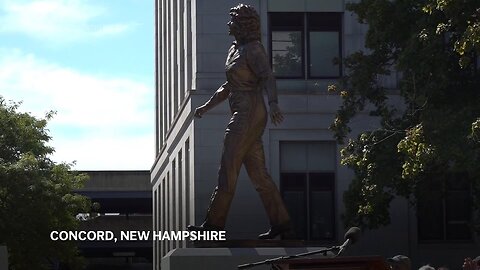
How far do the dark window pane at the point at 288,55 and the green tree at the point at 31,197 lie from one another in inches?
360

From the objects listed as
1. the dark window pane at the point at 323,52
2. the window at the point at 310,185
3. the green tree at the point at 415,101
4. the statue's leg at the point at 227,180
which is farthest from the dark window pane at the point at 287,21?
the statue's leg at the point at 227,180

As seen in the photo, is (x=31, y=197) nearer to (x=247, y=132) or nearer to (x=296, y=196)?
(x=296, y=196)

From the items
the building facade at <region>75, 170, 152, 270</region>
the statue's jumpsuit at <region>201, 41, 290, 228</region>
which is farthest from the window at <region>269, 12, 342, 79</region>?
the building facade at <region>75, 170, 152, 270</region>

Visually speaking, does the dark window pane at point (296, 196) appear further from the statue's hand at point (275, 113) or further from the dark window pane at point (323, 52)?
the statue's hand at point (275, 113)

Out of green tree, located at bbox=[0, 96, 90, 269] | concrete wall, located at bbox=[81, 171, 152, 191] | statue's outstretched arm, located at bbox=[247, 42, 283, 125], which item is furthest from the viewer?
concrete wall, located at bbox=[81, 171, 152, 191]

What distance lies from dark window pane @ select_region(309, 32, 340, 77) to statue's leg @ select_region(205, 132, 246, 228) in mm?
20470

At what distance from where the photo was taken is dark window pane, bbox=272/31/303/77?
3738 cm

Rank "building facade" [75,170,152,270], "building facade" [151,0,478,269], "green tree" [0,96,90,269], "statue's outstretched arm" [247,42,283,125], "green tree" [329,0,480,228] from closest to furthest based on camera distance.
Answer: "statue's outstretched arm" [247,42,283,125] < "green tree" [329,0,480,228] < "building facade" [151,0,478,269] < "green tree" [0,96,90,269] < "building facade" [75,170,152,270]

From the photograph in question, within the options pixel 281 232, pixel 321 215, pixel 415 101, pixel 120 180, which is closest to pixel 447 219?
pixel 321 215

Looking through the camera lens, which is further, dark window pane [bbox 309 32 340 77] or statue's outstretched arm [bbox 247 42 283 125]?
dark window pane [bbox 309 32 340 77]

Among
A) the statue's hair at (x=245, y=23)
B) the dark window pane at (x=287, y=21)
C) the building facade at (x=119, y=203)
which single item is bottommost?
the building facade at (x=119, y=203)

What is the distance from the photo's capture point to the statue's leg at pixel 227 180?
17.0 m

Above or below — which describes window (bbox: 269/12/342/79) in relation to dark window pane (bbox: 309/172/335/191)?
above

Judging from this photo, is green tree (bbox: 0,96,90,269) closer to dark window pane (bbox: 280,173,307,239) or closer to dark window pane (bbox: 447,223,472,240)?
dark window pane (bbox: 280,173,307,239)
